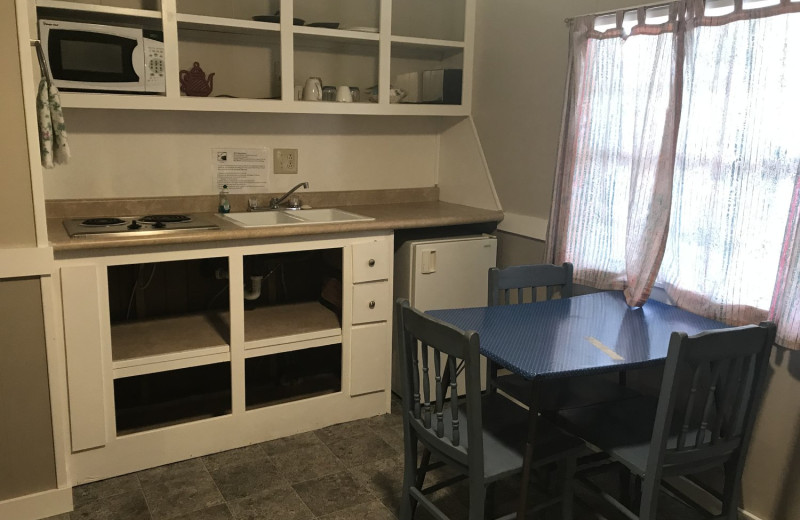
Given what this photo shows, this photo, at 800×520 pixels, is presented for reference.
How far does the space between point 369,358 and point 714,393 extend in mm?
1552

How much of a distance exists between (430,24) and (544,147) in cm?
91

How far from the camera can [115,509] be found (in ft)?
7.80

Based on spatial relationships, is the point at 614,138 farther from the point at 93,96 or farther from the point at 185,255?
the point at 93,96

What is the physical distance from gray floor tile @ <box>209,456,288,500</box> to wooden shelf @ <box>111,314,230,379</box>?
17.0 inches

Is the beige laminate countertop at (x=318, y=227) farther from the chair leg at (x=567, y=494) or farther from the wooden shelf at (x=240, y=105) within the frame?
the chair leg at (x=567, y=494)

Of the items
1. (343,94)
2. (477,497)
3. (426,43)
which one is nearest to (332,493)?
(477,497)

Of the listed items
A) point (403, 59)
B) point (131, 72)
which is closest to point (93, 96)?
point (131, 72)

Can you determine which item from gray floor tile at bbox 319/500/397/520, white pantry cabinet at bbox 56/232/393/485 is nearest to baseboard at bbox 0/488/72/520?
white pantry cabinet at bbox 56/232/393/485

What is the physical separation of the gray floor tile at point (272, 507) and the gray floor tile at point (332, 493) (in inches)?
1.3

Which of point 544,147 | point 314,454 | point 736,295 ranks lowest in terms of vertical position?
point 314,454

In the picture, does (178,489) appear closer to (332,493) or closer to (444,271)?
(332,493)

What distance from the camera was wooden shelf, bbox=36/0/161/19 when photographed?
2477 mm

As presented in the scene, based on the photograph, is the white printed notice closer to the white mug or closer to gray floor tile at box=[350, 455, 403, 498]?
the white mug

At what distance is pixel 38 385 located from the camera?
7.41 ft
